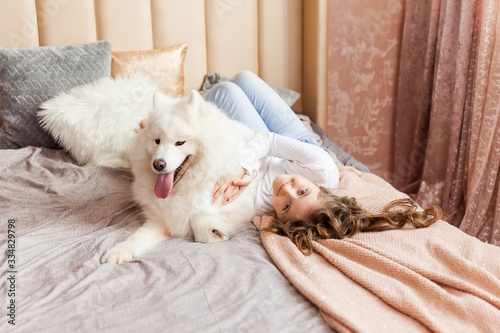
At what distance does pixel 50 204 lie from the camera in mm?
Result: 1740

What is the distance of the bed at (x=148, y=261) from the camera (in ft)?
3.41

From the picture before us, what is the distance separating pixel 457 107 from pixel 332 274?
1.74 meters

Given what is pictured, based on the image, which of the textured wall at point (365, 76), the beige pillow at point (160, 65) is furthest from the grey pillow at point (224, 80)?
the textured wall at point (365, 76)

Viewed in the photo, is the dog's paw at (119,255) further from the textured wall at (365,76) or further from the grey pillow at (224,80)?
the textured wall at (365,76)

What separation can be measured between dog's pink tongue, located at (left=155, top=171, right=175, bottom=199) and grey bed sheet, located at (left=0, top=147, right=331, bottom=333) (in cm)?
18

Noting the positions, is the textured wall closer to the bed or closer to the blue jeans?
the bed

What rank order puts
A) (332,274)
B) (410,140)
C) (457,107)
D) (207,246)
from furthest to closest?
1. (410,140)
2. (457,107)
3. (207,246)
4. (332,274)

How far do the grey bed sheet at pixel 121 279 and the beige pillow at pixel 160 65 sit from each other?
3.38 feet

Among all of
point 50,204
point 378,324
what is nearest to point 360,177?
point 378,324

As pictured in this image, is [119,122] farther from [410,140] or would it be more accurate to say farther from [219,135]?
[410,140]

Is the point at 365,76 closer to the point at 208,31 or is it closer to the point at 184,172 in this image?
the point at 208,31

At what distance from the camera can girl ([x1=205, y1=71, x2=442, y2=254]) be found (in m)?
1.44

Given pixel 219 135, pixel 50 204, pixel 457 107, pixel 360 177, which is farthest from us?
pixel 457 107

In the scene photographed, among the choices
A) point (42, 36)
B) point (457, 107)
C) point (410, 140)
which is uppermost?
point (42, 36)
